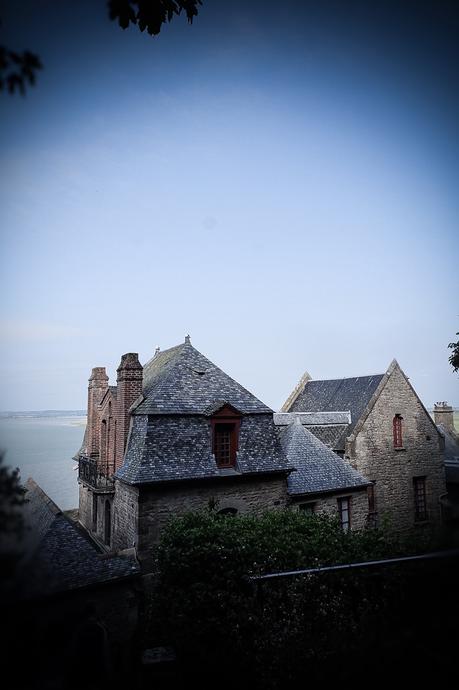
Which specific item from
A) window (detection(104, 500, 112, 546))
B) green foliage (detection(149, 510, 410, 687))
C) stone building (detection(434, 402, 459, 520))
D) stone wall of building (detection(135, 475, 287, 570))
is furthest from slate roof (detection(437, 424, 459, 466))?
window (detection(104, 500, 112, 546))

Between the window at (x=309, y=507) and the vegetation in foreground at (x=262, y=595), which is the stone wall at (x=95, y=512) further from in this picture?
the window at (x=309, y=507)

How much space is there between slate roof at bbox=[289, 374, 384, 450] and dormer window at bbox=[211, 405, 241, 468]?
30.6 feet

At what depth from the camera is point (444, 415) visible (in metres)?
30.3

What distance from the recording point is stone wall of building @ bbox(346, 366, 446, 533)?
2088 centimetres

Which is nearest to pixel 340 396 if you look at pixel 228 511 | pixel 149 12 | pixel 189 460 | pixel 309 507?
pixel 309 507

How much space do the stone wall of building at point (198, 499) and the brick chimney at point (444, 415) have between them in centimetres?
2133

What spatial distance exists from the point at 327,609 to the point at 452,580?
537cm

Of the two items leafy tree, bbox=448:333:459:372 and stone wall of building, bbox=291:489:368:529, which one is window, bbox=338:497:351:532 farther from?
leafy tree, bbox=448:333:459:372

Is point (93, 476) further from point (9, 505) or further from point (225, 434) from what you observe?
point (9, 505)

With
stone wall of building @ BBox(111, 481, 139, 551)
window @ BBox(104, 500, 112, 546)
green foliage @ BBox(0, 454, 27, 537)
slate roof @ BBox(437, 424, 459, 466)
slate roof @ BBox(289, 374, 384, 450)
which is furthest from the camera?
slate roof @ BBox(437, 424, 459, 466)

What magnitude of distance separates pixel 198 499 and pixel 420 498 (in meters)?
16.1

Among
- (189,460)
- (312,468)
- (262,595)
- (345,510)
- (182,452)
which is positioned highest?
(182,452)

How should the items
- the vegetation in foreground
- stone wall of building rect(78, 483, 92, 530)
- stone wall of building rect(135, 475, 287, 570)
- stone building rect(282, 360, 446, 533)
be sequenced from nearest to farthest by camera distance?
1. the vegetation in foreground
2. stone wall of building rect(135, 475, 287, 570)
3. stone wall of building rect(78, 483, 92, 530)
4. stone building rect(282, 360, 446, 533)

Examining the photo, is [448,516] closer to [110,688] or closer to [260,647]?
[110,688]
